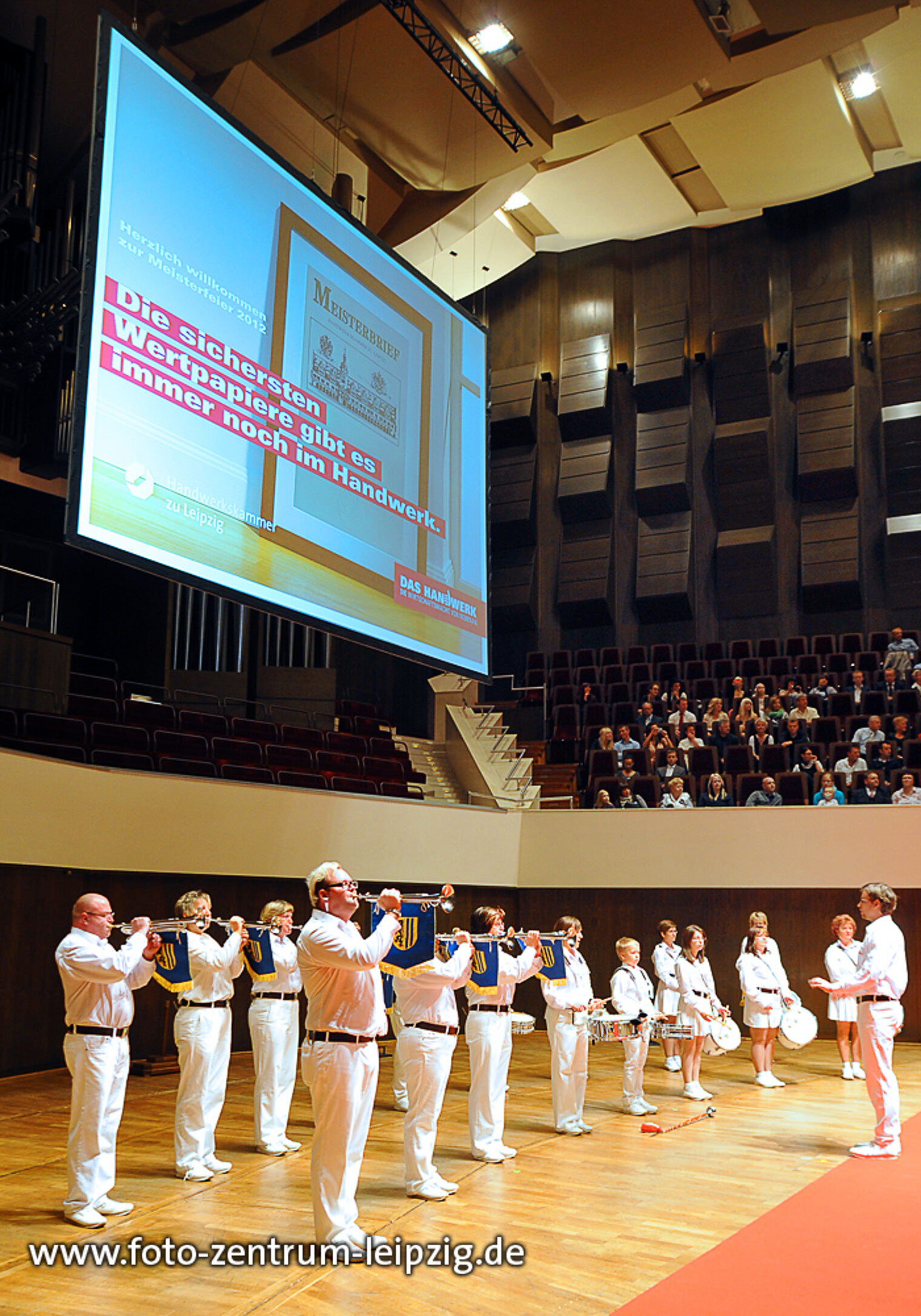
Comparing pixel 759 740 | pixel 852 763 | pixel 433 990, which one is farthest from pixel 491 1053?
pixel 759 740

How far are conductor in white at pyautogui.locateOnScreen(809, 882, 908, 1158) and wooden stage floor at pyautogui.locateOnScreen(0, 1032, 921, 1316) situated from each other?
0.38m

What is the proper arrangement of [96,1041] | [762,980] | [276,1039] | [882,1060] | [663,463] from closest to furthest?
[96,1041] < [882,1060] < [276,1039] < [762,980] < [663,463]

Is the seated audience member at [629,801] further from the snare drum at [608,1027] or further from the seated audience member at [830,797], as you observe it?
the snare drum at [608,1027]

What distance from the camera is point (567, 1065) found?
776 centimetres

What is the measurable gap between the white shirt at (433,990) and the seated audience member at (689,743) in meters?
8.64

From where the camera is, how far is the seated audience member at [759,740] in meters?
14.0

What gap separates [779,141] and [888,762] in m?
10.2

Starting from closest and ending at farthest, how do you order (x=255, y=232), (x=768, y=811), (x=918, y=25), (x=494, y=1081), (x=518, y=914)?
(x=494, y=1081) < (x=255, y=232) < (x=768, y=811) < (x=518, y=914) < (x=918, y=25)

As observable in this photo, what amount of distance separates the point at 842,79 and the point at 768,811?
11250 millimetres

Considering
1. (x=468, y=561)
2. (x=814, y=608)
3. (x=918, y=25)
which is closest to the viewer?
(x=468, y=561)

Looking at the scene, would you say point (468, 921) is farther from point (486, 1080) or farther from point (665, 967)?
point (486, 1080)

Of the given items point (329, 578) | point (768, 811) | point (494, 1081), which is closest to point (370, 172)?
point (329, 578)

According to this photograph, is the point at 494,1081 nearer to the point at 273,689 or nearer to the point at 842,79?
the point at 273,689

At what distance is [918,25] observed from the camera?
51.3ft
